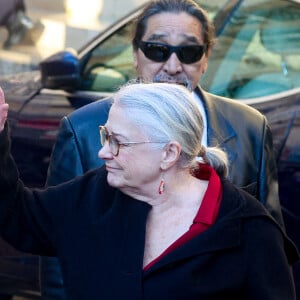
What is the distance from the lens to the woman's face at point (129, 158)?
2.28 m

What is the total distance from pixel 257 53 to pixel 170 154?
2.09 metres

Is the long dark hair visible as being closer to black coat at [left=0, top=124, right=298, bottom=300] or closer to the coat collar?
the coat collar

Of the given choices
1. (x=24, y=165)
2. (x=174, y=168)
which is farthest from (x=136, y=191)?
(x=24, y=165)

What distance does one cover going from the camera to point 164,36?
2.90 m

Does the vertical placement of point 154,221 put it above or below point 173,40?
below

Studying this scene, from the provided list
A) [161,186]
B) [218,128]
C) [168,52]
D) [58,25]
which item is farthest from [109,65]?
[58,25]

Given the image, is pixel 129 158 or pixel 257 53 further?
pixel 257 53

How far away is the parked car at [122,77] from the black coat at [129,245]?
1.68 m

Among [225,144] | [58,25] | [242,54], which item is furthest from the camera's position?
[58,25]

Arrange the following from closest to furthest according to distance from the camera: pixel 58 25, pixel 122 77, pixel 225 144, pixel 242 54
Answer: pixel 225 144, pixel 242 54, pixel 122 77, pixel 58 25

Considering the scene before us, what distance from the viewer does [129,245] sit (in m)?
2.29

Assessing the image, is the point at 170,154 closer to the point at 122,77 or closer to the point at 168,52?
the point at 168,52

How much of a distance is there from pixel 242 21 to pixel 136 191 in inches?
82.5

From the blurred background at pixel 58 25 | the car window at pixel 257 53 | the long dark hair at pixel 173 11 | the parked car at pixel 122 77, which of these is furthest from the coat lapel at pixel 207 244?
the blurred background at pixel 58 25
